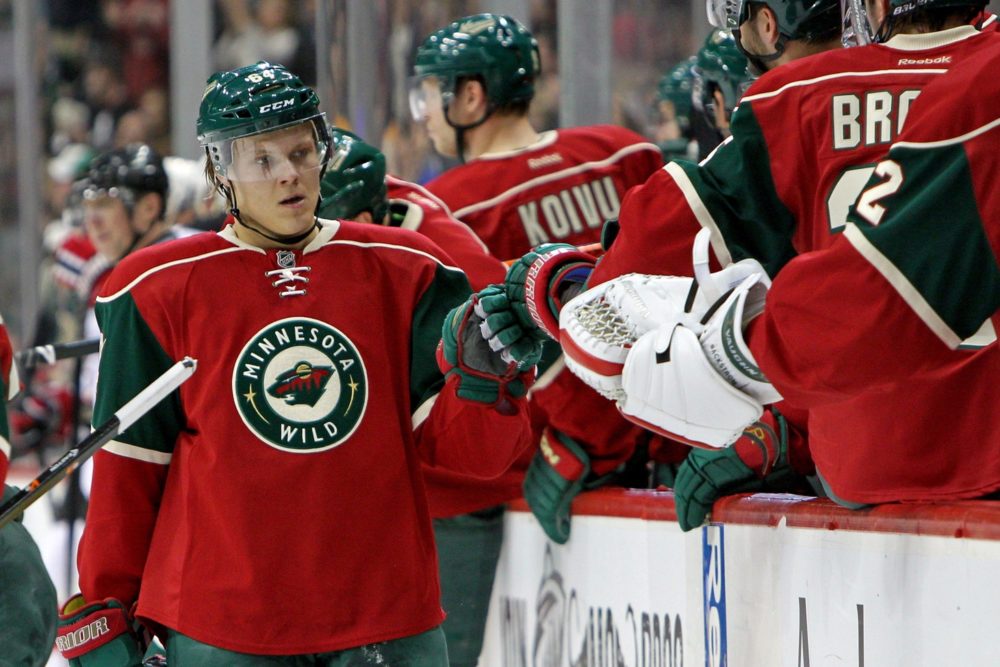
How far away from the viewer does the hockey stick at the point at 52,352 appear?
4453 millimetres


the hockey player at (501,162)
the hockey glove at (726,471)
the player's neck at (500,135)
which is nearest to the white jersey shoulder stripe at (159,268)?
the hockey glove at (726,471)

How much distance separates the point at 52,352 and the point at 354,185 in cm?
118

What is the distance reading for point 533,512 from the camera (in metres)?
3.67

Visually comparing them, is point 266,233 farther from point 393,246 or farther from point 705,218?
point 705,218

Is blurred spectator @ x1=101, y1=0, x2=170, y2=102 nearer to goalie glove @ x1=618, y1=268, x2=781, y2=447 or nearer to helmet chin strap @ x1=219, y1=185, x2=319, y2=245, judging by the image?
helmet chin strap @ x1=219, y1=185, x2=319, y2=245

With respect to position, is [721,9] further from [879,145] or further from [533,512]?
[533,512]

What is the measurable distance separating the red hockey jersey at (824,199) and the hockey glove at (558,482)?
41.8 inches

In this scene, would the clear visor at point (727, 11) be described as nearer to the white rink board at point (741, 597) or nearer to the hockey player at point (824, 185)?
the hockey player at point (824, 185)

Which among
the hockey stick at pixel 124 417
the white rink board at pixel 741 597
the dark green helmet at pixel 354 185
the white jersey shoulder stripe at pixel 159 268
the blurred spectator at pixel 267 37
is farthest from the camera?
the blurred spectator at pixel 267 37

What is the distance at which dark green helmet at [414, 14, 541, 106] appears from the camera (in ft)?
14.4

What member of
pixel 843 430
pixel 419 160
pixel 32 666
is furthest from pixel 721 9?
pixel 419 160

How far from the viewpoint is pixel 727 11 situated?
2881mm

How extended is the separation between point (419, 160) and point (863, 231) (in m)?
4.74

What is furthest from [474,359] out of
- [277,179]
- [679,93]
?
[679,93]
